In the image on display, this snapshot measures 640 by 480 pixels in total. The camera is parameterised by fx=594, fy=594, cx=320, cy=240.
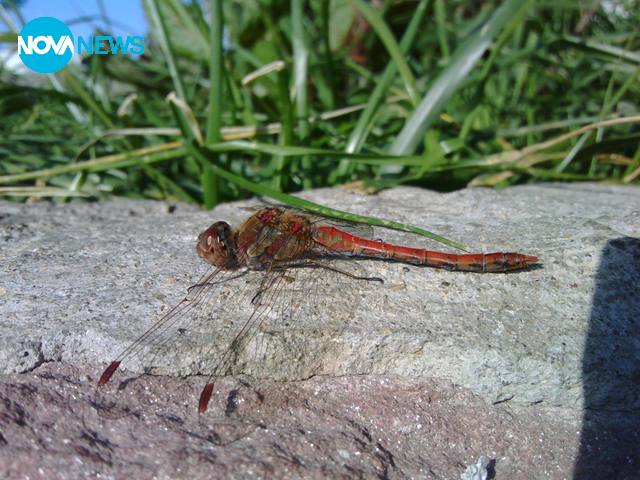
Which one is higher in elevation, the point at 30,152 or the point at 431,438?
the point at 30,152

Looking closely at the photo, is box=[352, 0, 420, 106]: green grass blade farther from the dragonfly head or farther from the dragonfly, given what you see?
the dragonfly head

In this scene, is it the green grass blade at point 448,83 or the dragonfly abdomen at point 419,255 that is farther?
the green grass blade at point 448,83

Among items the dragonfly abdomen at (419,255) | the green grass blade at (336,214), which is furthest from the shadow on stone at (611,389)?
the green grass blade at (336,214)

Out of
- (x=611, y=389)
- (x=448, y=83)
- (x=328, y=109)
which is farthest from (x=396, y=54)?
(x=611, y=389)

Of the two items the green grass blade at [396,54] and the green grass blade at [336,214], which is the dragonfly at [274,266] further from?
the green grass blade at [396,54]

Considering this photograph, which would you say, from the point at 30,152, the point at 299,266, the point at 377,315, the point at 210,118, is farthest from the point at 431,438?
the point at 30,152

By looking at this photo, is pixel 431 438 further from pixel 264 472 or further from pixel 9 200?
pixel 9 200
